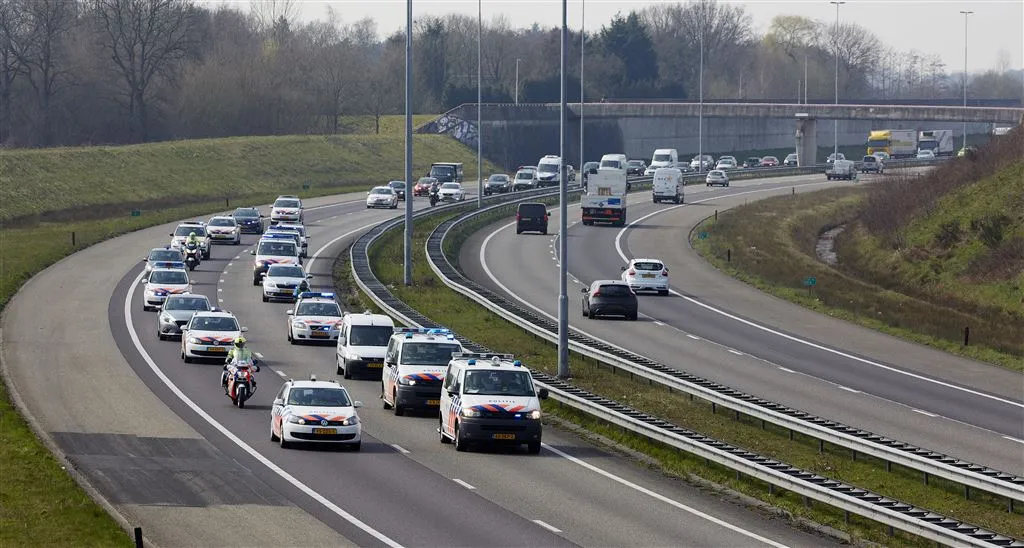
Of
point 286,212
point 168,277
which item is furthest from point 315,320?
point 286,212

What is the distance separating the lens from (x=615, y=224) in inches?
3649

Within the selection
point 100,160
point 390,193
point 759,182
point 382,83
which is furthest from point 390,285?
point 382,83

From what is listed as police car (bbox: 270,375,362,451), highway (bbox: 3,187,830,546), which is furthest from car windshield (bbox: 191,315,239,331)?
police car (bbox: 270,375,362,451)

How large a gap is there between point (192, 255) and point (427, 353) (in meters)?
33.8

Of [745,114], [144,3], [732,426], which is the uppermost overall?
[144,3]

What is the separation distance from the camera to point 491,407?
98.5 feet

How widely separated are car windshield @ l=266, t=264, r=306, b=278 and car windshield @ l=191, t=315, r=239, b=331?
14.0 meters

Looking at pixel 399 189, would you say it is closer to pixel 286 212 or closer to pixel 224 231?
pixel 286 212

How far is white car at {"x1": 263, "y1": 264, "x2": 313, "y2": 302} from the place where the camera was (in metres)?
56.3

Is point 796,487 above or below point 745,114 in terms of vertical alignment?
below

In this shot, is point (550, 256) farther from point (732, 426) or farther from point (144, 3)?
point (144, 3)

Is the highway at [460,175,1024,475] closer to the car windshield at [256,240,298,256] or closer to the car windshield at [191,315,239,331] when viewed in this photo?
the car windshield at [256,240,298,256]

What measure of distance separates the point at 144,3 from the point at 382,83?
47.8 meters

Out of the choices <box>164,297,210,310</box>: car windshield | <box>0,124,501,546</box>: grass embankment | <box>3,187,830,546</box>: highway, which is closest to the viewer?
<box>3,187,830,546</box>: highway
